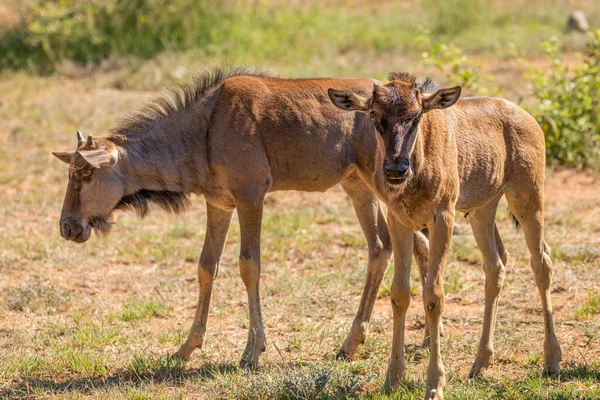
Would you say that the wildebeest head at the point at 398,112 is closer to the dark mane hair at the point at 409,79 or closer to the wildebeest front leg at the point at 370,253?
A: the dark mane hair at the point at 409,79

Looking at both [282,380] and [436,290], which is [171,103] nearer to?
[282,380]

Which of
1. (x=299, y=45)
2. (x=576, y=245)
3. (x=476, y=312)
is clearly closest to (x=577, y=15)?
(x=299, y=45)

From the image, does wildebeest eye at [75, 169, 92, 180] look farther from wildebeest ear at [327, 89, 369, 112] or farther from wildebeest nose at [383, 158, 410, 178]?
wildebeest nose at [383, 158, 410, 178]

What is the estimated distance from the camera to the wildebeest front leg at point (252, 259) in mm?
7414

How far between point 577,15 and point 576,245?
13.0 m

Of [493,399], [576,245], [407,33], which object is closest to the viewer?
[493,399]

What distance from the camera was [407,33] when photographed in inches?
826

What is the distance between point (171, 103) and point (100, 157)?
94 centimetres

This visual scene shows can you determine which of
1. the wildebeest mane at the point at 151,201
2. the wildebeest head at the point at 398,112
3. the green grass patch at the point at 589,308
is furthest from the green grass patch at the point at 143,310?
the green grass patch at the point at 589,308

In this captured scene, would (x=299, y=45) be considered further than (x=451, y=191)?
Yes

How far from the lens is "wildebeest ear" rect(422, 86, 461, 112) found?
247 inches

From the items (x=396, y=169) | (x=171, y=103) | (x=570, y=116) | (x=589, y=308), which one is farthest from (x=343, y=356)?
(x=570, y=116)

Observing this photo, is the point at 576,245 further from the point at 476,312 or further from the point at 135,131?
the point at 135,131

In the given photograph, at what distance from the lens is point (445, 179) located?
6492 millimetres
